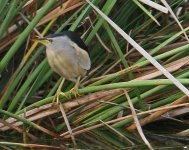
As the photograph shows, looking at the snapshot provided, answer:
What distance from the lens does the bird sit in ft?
10.9

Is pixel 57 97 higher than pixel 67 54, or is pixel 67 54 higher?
pixel 67 54

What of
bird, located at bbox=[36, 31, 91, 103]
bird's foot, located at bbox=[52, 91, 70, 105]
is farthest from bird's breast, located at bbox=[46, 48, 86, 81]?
bird's foot, located at bbox=[52, 91, 70, 105]

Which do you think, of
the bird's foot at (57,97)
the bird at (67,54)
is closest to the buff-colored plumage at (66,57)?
the bird at (67,54)

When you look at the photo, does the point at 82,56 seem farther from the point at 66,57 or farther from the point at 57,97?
the point at 57,97

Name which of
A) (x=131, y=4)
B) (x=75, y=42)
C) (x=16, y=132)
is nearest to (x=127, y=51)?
(x=131, y=4)

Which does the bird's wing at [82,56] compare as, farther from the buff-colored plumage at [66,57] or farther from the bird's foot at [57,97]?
the bird's foot at [57,97]

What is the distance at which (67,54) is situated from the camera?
11.2 feet

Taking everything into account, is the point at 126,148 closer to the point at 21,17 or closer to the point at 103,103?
the point at 103,103

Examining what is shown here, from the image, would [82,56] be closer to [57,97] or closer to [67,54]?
[67,54]

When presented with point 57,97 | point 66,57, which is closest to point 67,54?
point 66,57

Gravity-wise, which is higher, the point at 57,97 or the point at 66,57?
the point at 66,57

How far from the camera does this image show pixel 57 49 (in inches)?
132

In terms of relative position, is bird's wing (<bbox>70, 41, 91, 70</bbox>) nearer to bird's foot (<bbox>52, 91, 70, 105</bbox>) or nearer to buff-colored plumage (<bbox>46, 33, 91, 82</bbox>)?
buff-colored plumage (<bbox>46, 33, 91, 82</bbox>)

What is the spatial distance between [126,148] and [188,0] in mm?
1439
